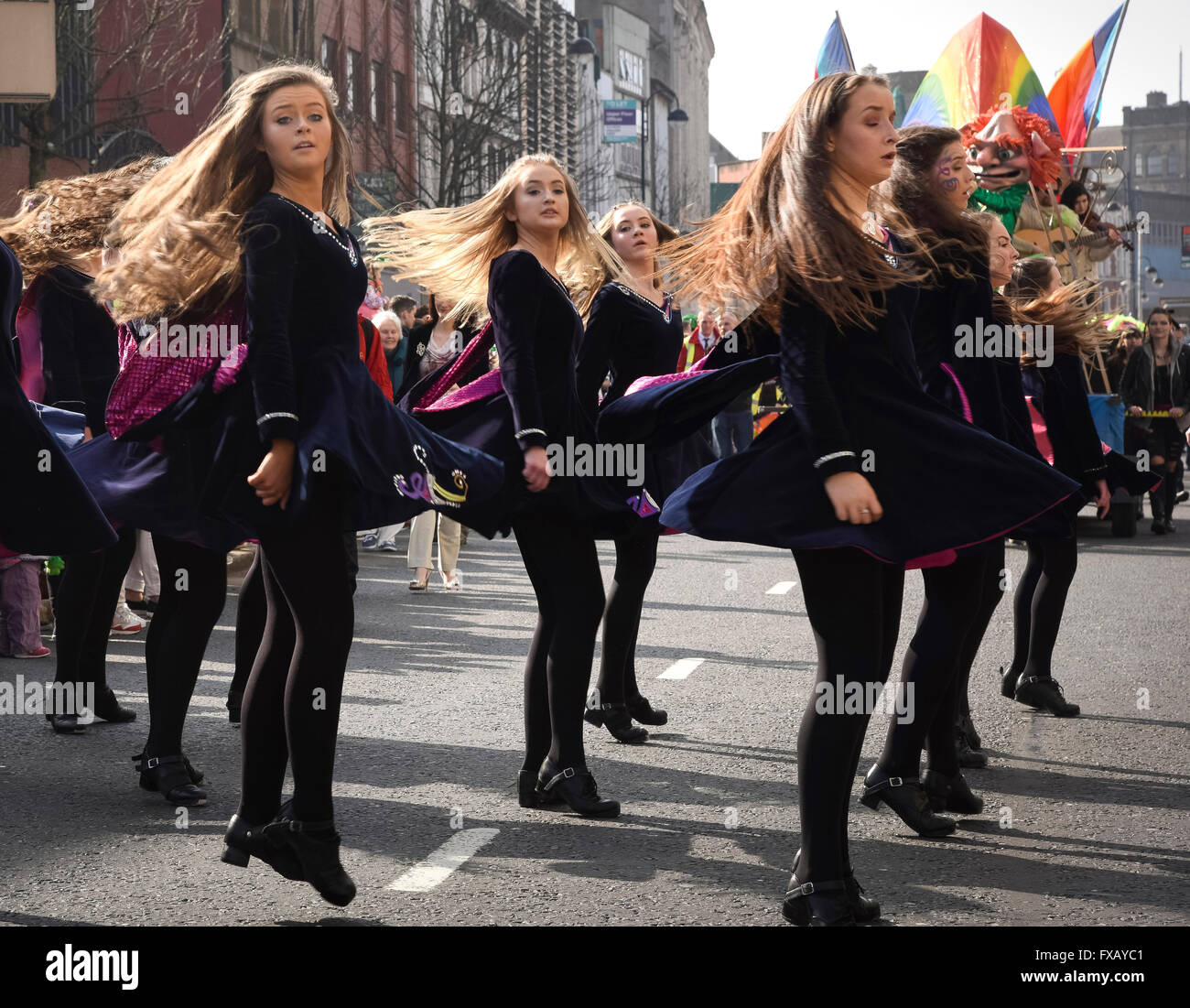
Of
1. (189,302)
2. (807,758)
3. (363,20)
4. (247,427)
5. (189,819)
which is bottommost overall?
(189,819)

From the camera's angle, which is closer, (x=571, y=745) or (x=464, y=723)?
(x=571, y=745)

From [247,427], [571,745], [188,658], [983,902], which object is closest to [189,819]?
[188,658]

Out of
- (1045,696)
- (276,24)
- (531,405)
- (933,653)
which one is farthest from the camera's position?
(276,24)

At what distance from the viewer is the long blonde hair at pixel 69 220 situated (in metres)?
6.27

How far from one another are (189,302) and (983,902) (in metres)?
2.46

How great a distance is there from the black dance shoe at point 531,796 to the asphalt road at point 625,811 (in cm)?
6

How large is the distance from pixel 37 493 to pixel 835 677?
208 cm

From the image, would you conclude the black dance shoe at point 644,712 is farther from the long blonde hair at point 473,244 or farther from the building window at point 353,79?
the building window at point 353,79

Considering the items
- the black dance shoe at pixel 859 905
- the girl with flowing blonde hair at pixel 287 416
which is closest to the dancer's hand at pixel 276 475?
the girl with flowing blonde hair at pixel 287 416

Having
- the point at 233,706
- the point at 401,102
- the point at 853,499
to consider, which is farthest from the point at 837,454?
the point at 401,102

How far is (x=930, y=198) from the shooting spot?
5.06m

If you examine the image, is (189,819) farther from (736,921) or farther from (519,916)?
(736,921)

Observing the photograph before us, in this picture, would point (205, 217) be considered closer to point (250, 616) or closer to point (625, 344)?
point (250, 616)

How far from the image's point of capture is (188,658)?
5520 millimetres
